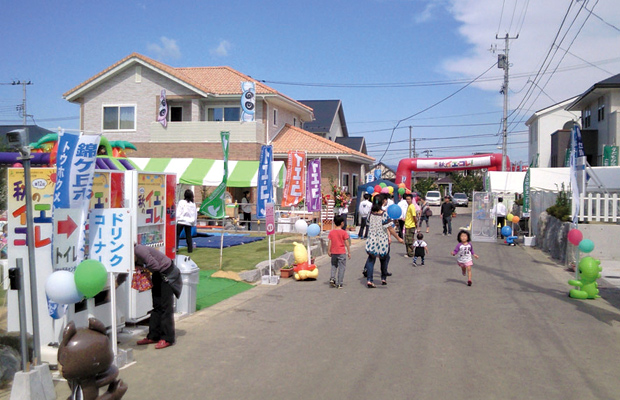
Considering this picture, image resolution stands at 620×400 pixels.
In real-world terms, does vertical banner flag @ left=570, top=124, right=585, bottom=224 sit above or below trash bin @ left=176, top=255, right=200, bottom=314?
above

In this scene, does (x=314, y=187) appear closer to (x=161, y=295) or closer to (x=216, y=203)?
(x=216, y=203)

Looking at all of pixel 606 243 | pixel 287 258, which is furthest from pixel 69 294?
pixel 606 243

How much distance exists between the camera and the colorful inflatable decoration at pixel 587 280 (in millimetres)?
10474

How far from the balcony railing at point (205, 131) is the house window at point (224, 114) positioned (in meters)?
1.42

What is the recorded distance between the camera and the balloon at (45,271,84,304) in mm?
5250

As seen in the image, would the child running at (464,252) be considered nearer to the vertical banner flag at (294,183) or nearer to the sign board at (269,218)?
the sign board at (269,218)

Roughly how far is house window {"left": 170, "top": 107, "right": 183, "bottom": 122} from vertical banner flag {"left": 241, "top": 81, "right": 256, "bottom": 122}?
3.92 meters

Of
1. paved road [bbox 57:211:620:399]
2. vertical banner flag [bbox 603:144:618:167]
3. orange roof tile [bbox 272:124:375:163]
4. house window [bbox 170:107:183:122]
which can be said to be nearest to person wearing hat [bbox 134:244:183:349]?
paved road [bbox 57:211:620:399]

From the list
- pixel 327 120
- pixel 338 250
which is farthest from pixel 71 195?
pixel 327 120

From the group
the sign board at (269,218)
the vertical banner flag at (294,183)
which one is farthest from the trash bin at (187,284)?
the vertical banner flag at (294,183)

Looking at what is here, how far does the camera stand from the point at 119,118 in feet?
96.7

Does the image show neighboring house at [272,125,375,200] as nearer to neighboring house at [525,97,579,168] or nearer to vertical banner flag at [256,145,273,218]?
vertical banner flag at [256,145,273,218]

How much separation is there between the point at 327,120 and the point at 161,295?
3995 centimetres

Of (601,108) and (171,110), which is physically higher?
(601,108)
